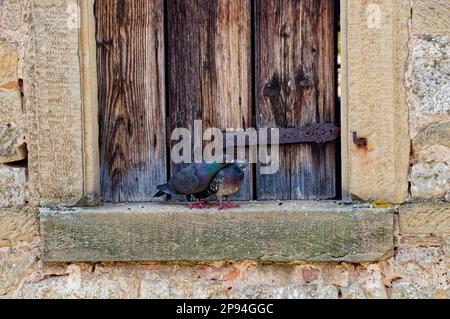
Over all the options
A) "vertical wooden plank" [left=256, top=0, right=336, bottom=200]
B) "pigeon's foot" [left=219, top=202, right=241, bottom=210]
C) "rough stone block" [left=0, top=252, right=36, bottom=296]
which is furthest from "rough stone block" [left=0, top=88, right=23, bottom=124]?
"vertical wooden plank" [left=256, top=0, right=336, bottom=200]

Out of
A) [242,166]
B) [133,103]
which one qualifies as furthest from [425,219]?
[133,103]

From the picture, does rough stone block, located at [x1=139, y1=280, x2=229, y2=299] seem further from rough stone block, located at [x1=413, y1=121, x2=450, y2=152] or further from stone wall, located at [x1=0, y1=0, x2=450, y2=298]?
rough stone block, located at [x1=413, y1=121, x2=450, y2=152]

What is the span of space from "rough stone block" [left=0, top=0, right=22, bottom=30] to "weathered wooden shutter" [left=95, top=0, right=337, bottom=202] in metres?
0.39

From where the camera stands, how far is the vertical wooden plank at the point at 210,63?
3.56 metres

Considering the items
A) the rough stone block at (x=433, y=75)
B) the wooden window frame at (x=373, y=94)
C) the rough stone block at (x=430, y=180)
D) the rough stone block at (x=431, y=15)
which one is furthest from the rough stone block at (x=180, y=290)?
the rough stone block at (x=431, y=15)

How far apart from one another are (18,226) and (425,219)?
1.66 meters

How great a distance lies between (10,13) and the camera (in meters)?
3.27

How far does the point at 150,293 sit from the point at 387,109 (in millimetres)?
1230

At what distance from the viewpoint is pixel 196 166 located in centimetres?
331

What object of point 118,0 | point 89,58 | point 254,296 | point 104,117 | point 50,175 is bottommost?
point 254,296

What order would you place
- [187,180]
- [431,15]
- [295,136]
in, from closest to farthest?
[431,15] < [187,180] < [295,136]

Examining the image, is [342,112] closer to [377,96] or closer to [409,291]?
[377,96]

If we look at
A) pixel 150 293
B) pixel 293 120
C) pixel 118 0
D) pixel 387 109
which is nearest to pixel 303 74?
pixel 293 120

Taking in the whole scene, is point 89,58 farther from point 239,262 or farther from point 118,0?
point 239,262
